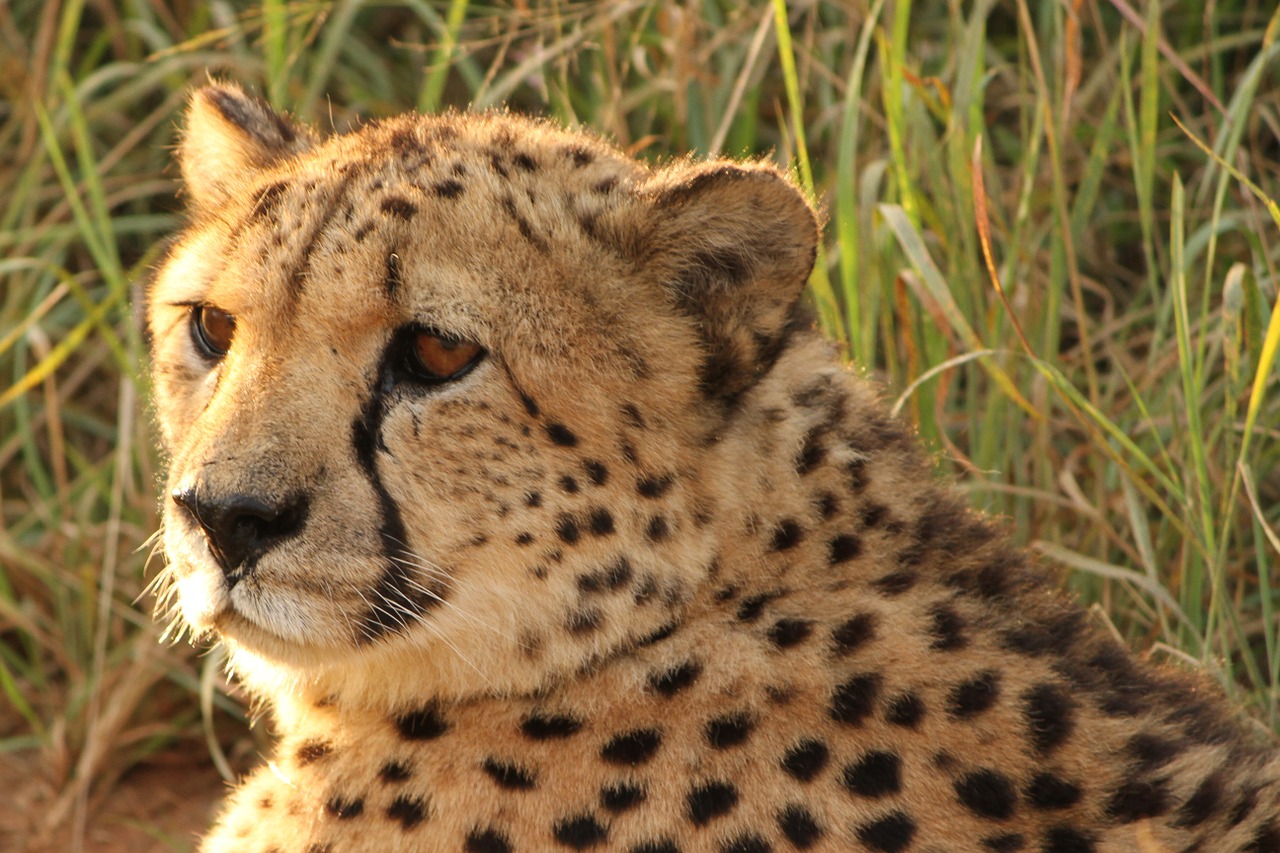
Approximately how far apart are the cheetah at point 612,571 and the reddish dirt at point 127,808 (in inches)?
62.8

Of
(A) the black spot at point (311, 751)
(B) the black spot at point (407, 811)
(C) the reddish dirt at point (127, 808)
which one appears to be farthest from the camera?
(C) the reddish dirt at point (127, 808)

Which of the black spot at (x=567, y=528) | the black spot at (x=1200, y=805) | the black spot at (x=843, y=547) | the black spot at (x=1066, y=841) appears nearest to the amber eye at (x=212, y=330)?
the black spot at (x=567, y=528)

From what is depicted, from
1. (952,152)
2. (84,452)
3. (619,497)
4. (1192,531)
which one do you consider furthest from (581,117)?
(619,497)

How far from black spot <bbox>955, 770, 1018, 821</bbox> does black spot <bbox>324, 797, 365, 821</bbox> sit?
71 centimetres

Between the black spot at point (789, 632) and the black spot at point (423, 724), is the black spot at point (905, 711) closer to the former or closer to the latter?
the black spot at point (789, 632)

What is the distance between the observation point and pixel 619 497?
2.04 meters

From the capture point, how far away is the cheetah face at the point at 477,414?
6.52 ft

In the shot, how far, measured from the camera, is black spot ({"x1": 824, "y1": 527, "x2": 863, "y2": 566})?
2090mm

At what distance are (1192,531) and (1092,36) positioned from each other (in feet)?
5.39

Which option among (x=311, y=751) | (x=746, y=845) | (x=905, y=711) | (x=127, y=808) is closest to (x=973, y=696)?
(x=905, y=711)

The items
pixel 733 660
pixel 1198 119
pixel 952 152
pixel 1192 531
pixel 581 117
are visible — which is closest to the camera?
pixel 733 660

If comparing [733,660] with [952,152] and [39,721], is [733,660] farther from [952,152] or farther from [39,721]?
[39,721]

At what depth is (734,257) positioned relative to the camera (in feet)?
6.87

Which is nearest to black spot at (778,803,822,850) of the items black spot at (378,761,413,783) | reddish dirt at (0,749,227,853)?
black spot at (378,761,413,783)
